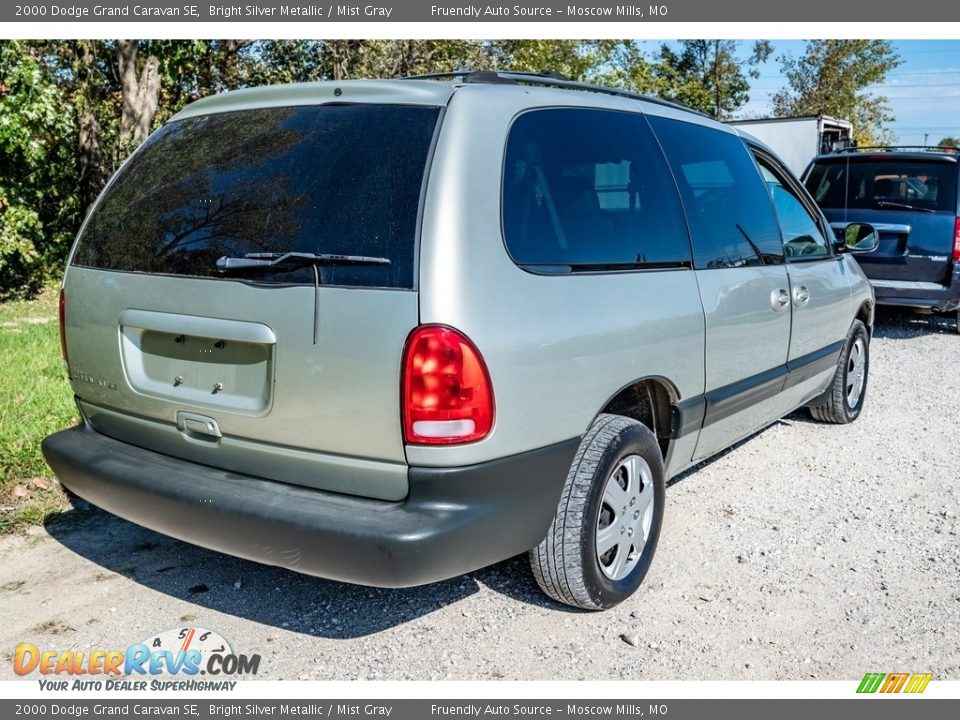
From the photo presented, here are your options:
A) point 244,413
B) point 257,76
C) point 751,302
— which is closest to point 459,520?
point 244,413

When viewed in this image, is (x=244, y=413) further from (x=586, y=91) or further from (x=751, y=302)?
(x=751, y=302)

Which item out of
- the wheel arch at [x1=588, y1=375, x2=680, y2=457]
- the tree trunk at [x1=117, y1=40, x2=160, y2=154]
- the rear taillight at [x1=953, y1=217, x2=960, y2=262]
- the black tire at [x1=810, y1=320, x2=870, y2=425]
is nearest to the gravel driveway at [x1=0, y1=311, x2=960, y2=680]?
the wheel arch at [x1=588, y1=375, x2=680, y2=457]

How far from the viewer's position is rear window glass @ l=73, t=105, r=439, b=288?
2674 mm

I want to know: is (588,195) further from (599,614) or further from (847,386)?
(847,386)

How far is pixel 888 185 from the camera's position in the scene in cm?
914

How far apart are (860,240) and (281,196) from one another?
13.5 ft

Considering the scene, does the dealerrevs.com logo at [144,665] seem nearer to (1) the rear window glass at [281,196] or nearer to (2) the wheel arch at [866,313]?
(1) the rear window glass at [281,196]

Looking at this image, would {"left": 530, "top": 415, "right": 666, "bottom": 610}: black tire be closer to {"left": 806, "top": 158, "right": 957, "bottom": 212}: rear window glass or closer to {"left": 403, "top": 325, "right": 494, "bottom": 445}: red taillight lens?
{"left": 403, "top": 325, "right": 494, "bottom": 445}: red taillight lens

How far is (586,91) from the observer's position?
11.7 ft

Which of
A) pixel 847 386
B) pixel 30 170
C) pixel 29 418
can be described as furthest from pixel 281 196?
pixel 30 170

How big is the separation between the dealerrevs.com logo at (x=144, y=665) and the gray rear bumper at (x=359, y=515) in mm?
424

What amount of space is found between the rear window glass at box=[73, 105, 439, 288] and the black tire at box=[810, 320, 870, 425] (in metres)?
3.94

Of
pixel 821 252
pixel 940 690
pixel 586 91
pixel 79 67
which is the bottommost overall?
pixel 940 690

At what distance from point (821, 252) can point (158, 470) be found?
3886 millimetres
